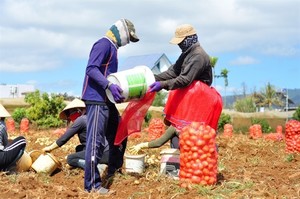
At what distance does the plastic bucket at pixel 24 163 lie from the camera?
5.90m

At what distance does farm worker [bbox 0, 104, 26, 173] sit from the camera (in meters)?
5.59

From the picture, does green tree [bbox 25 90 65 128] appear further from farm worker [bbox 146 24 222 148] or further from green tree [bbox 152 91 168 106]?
farm worker [bbox 146 24 222 148]

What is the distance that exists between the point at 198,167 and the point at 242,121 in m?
22.5

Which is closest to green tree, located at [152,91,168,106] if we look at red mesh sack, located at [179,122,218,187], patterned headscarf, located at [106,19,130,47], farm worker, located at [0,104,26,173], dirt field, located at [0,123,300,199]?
dirt field, located at [0,123,300,199]

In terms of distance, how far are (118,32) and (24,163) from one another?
Answer: 7.18ft

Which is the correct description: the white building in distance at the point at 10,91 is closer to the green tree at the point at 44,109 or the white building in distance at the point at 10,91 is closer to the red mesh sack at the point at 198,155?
the green tree at the point at 44,109

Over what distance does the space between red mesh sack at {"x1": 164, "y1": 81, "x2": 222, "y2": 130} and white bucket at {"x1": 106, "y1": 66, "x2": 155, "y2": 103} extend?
15.3 inches

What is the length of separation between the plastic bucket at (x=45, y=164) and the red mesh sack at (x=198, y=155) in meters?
1.91

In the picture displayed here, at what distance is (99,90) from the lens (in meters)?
4.77

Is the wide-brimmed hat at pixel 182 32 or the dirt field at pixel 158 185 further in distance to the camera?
the wide-brimmed hat at pixel 182 32

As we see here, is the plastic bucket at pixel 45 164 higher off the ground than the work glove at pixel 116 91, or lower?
lower

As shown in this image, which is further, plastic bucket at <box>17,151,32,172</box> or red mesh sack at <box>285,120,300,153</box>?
red mesh sack at <box>285,120,300,153</box>

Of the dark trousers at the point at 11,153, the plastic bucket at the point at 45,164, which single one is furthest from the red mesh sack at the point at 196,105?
the dark trousers at the point at 11,153

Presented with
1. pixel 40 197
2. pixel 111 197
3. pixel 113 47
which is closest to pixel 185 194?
pixel 111 197
